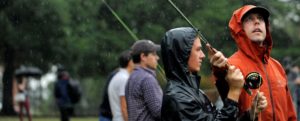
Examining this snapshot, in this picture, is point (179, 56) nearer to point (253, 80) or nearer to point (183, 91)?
point (183, 91)

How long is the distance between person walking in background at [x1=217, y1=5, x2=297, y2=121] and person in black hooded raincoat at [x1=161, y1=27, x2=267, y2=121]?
0.52m

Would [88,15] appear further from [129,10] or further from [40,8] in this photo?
[129,10]

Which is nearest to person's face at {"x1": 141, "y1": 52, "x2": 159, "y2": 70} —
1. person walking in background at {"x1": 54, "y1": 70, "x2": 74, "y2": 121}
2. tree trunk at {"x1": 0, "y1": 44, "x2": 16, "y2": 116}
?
person walking in background at {"x1": 54, "y1": 70, "x2": 74, "y2": 121}

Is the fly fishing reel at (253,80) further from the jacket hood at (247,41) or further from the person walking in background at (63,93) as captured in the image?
the person walking in background at (63,93)

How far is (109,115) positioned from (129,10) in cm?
1676

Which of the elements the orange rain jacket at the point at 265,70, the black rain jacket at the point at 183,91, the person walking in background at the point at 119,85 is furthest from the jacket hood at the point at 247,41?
the person walking in background at the point at 119,85

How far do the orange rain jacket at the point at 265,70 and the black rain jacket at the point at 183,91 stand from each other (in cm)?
57

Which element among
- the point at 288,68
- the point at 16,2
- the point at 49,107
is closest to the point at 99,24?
the point at 16,2

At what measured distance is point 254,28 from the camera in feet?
22.6

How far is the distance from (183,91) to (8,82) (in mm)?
32348

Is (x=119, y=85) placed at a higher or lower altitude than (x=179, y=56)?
lower

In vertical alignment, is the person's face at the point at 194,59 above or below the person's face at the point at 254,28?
below

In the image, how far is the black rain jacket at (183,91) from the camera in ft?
19.7

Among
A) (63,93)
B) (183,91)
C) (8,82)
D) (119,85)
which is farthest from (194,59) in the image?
(8,82)
